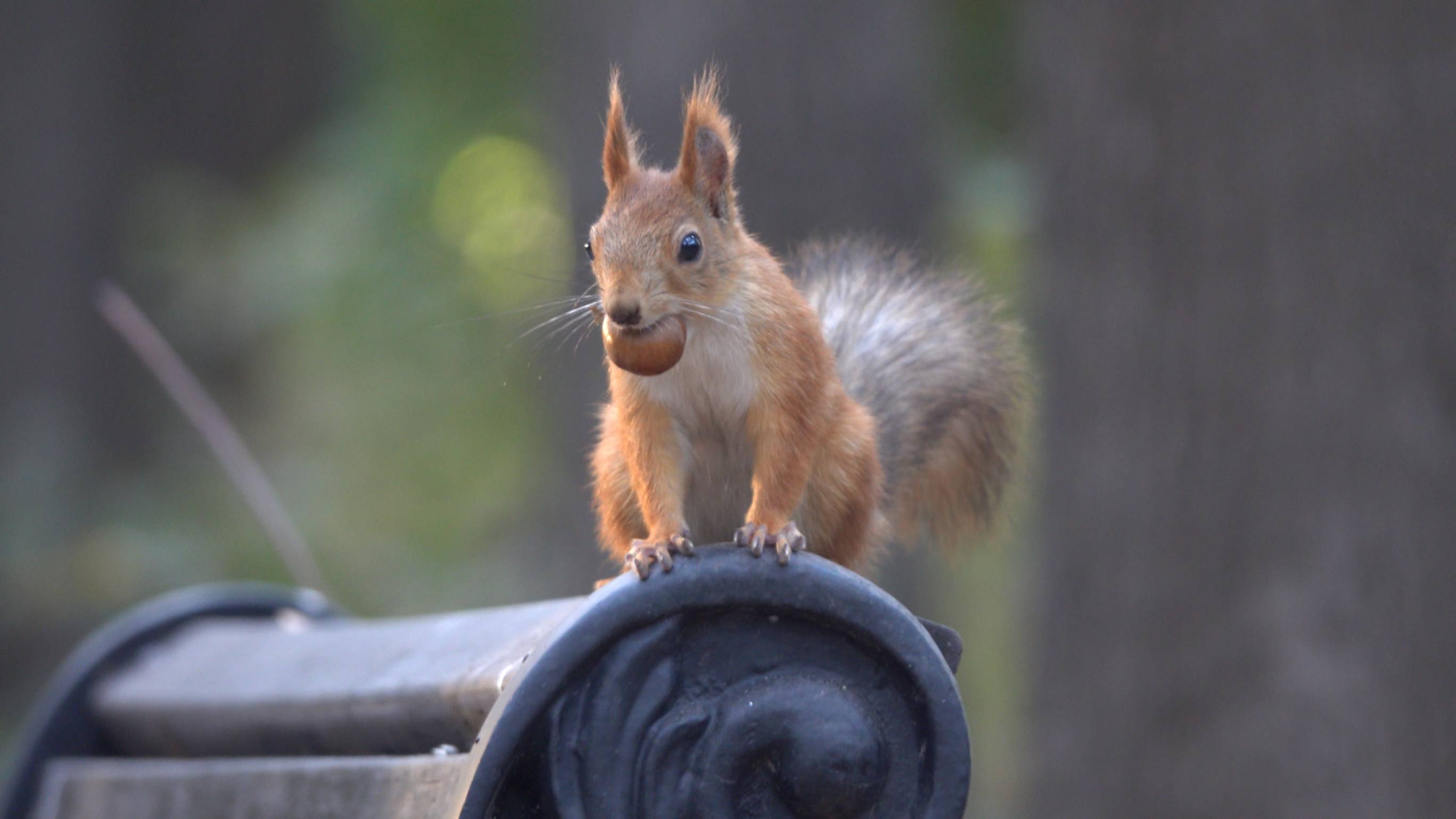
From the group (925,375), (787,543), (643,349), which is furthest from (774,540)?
(925,375)

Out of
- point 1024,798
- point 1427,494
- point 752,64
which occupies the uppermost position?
point 752,64

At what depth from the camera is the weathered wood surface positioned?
61.2 inches

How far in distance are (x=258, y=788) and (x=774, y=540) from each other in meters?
0.73

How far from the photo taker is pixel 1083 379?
4.43 metres

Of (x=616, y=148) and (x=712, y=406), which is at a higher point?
(x=616, y=148)

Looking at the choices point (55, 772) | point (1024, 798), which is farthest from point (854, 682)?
point (1024, 798)

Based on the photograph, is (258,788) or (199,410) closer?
(258,788)

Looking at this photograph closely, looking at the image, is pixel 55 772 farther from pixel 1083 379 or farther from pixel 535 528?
pixel 535 528

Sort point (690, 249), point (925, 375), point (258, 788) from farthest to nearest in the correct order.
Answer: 1. point (925, 375)
2. point (258, 788)
3. point (690, 249)

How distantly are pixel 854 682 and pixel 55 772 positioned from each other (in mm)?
1614

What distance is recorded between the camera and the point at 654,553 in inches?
51.9

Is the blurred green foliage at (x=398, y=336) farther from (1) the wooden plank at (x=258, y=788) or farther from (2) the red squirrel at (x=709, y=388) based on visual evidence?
(2) the red squirrel at (x=709, y=388)

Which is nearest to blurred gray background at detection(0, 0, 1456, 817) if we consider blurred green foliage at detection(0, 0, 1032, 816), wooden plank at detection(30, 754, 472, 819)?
blurred green foliage at detection(0, 0, 1032, 816)

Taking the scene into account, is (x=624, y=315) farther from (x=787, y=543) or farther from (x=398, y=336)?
(x=398, y=336)
